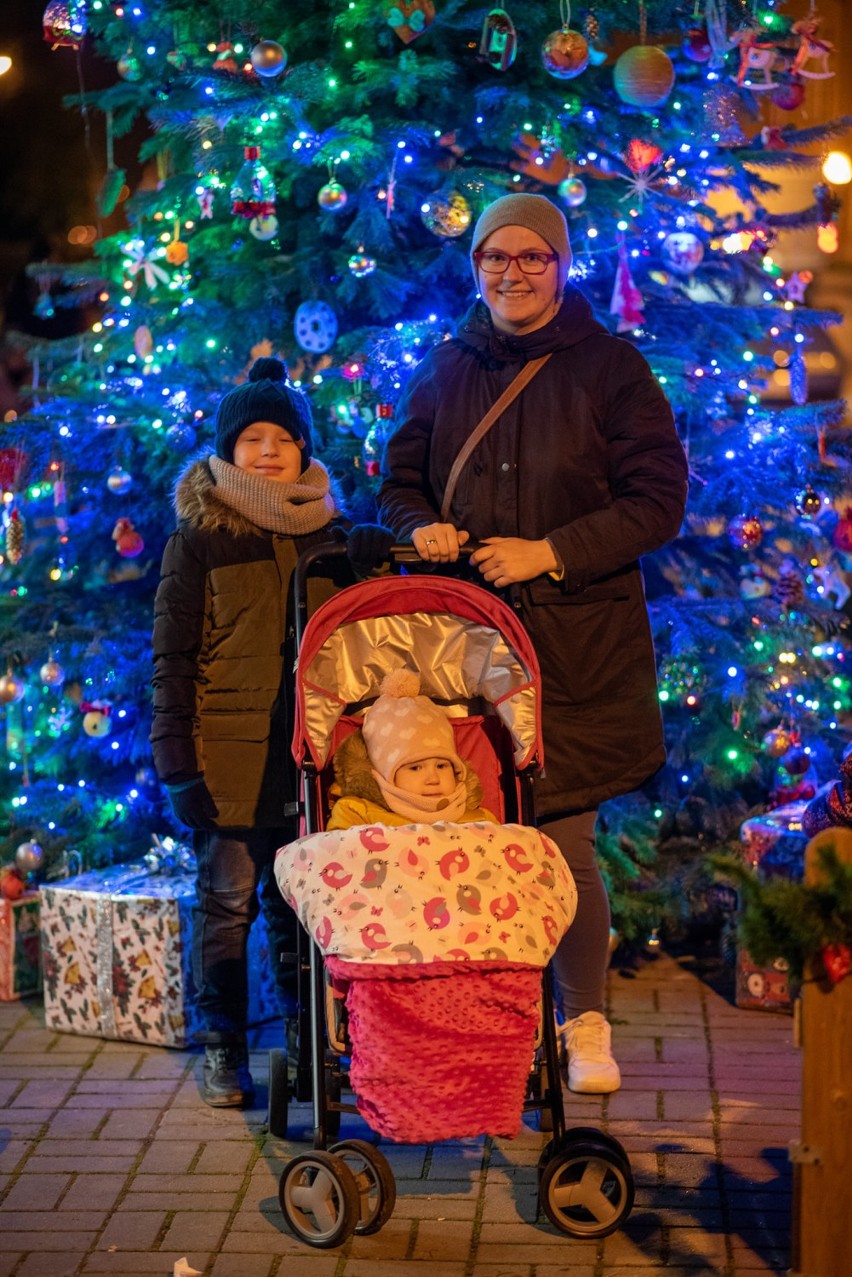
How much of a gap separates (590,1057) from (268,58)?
3307 mm

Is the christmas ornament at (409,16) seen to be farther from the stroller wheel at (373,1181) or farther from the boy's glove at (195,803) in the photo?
the stroller wheel at (373,1181)

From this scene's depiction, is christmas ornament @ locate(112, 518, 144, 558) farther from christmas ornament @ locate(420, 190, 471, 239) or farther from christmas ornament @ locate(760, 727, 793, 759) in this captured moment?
christmas ornament @ locate(760, 727, 793, 759)

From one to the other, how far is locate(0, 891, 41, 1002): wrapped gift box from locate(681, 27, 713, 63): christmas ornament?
3.83 meters

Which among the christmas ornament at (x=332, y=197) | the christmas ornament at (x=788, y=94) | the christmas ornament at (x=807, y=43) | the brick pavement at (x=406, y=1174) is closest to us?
the brick pavement at (x=406, y=1174)

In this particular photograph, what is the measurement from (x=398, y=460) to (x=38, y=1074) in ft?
7.32

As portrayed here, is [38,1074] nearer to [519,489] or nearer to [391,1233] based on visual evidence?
[391,1233]

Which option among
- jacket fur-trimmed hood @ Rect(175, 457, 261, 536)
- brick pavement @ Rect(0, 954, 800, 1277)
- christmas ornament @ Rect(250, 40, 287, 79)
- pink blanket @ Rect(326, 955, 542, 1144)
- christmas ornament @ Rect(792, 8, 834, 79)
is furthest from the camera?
christmas ornament @ Rect(792, 8, 834, 79)

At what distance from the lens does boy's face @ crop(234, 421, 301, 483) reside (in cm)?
456

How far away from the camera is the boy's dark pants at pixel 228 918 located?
459cm

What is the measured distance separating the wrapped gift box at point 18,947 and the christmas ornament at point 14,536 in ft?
4.13

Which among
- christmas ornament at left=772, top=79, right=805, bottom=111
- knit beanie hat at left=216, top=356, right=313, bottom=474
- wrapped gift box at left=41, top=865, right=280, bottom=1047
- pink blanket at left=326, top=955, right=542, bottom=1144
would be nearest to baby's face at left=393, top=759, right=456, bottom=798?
pink blanket at left=326, top=955, right=542, bottom=1144

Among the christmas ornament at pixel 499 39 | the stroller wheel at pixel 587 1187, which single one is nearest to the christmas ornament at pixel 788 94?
the christmas ornament at pixel 499 39

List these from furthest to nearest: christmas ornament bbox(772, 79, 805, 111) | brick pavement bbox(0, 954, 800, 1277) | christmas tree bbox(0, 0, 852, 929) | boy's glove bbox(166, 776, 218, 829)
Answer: christmas ornament bbox(772, 79, 805, 111) → christmas tree bbox(0, 0, 852, 929) → boy's glove bbox(166, 776, 218, 829) → brick pavement bbox(0, 954, 800, 1277)

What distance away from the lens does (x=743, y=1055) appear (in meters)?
4.89
